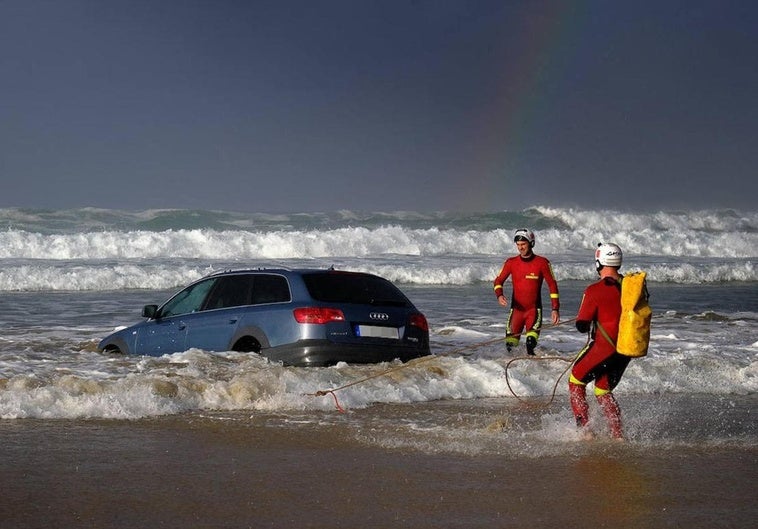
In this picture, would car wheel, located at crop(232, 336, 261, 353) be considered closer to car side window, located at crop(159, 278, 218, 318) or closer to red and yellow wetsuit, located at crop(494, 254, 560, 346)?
car side window, located at crop(159, 278, 218, 318)

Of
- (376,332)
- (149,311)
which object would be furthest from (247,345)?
(149,311)

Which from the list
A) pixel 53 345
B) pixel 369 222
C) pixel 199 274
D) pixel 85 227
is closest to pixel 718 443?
pixel 53 345

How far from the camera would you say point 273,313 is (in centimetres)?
1078

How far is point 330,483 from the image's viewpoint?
245 inches

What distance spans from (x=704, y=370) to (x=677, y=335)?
196 inches

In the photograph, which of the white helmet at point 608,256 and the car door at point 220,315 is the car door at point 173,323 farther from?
the white helmet at point 608,256

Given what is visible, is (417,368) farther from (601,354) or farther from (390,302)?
(601,354)

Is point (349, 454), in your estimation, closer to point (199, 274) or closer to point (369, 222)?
point (199, 274)

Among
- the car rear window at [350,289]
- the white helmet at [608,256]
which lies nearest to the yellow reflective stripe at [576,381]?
the white helmet at [608,256]

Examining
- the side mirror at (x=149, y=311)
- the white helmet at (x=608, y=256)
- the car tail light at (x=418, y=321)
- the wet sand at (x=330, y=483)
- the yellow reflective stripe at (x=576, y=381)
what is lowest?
the wet sand at (x=330, y=483)

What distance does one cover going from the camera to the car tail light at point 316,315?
1046cm

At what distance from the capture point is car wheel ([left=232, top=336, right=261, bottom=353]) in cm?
1095

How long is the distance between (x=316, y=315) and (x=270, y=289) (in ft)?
2.90

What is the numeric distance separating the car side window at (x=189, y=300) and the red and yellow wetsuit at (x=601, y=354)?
553 centimetres
